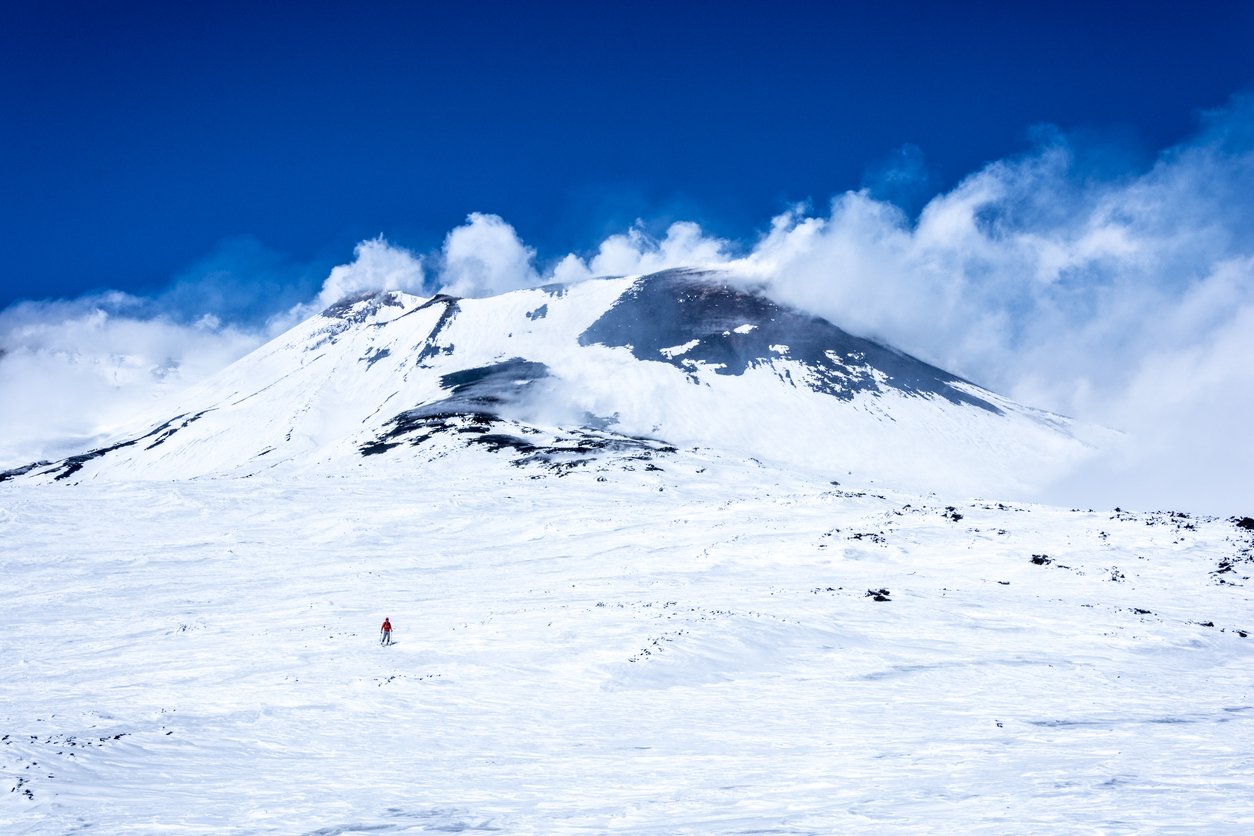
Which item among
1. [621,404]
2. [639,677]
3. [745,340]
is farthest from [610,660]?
[745,340]

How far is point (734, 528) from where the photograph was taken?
150ft

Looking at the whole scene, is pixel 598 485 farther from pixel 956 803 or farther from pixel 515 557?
pixel 956 803

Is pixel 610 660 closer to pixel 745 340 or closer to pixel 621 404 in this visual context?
pixel 621 404

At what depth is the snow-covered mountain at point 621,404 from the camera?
108500 millimetres

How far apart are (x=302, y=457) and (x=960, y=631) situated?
339ft

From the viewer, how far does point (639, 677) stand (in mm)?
21188

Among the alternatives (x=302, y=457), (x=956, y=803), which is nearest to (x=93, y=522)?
(x=956, y=803)

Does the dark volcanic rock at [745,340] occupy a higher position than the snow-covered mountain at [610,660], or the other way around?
the dark volcanic rock at [745,340]

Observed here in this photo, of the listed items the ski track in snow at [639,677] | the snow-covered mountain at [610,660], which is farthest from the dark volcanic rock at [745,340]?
the ski track in snow at [639,677]

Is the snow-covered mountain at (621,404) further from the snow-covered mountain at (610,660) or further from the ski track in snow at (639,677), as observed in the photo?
the ski track in snow at (639,677)

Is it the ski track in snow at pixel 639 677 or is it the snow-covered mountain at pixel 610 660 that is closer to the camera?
the ski track in snow at pixel 639 677

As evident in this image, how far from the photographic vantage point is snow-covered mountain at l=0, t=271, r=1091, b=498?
356ft

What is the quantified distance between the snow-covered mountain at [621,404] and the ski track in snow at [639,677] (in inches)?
1604

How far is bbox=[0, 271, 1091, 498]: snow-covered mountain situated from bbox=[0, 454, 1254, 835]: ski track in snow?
40730 millimetres
